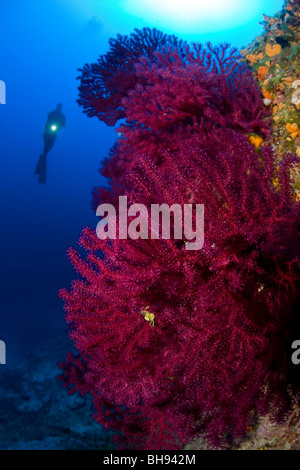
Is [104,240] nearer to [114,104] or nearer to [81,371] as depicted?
[81,371]

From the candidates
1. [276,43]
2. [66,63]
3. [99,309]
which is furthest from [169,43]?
[66,63]

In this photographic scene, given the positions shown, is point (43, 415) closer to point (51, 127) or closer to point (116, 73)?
point (116, 73)

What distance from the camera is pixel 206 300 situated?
2123 mm

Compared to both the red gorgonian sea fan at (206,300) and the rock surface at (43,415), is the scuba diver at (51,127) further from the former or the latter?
the red gorgonian sea fan at (206,300)

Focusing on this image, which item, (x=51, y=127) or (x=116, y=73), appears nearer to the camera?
(x=116, y=73)

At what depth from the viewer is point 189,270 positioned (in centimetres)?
204

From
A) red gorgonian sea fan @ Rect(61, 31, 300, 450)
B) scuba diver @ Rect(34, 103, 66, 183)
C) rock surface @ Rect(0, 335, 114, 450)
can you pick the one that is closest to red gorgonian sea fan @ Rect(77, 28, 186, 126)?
red gorgonian sea fan @ Rect(61, 31, 300, 450)

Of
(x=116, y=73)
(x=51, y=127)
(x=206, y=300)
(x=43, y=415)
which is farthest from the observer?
(x=51, y=127)

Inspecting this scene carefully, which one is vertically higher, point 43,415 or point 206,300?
point 206,300

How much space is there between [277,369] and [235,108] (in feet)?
8.54

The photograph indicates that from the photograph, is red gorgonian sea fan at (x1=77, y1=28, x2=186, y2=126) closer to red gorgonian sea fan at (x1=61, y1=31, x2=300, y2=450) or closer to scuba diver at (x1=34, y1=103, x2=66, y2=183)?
red gorgonian sea fan at (x1=61, y1=31, x2=300, y2=450)

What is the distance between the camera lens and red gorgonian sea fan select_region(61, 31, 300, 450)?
2.08 m

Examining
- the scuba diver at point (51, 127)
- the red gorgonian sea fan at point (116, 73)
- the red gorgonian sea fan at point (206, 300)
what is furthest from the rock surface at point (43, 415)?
the scuba diver at point (51, 127)

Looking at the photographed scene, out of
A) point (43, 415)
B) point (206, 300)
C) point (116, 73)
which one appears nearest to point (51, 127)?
point (116, 73)
